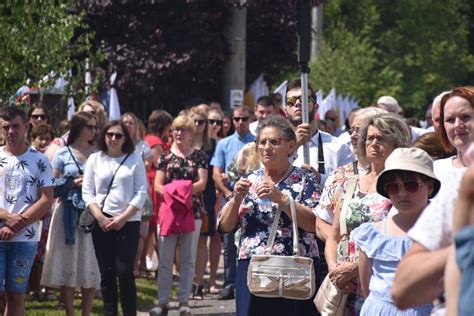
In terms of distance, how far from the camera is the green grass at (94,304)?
12203mm

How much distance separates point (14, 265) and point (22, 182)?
648 mm

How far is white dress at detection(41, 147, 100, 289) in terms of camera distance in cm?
1167

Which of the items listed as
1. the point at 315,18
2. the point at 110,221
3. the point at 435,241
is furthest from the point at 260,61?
the point at 435,241

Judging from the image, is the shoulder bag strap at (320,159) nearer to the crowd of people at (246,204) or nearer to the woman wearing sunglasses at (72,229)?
the crowd of people at (246,204)

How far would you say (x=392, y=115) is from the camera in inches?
294

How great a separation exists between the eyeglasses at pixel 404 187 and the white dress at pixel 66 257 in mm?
6066

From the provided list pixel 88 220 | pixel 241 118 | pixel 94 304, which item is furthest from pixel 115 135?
pixel 241 118

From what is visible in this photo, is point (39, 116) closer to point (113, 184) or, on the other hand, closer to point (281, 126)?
point (113, 184)

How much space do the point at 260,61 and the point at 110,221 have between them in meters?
16.4

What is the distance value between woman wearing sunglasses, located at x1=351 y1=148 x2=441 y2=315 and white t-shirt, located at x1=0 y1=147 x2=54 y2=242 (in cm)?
436

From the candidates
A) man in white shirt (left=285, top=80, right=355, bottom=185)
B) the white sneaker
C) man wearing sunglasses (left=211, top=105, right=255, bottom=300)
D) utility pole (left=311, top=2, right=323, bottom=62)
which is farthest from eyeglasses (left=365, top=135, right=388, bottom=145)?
utility pole (left=311, top=2, right=323, bottom=62)

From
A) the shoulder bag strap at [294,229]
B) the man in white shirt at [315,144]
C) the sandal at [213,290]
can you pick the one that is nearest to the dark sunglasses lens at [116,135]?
the man in white shirt at [315,144]

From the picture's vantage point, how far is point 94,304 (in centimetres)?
1305

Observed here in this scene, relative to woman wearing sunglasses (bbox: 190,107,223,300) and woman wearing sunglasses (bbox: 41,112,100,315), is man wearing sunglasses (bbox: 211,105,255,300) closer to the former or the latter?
woman wearing sunglasses (bbox: 190,107,223,300)
